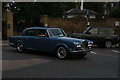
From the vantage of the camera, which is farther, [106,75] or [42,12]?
[42,12]

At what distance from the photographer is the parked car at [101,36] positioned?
16.1 metres

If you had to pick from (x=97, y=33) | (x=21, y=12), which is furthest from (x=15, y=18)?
(x=97, y=33)

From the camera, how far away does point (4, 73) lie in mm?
6582

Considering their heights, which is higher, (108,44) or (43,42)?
(43,42)

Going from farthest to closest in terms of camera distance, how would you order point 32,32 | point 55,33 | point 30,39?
point 32,32 < point 30,39 < point 55,33

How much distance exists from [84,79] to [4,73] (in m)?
2.59

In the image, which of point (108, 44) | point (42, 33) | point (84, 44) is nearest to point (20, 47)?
point (42, 33)

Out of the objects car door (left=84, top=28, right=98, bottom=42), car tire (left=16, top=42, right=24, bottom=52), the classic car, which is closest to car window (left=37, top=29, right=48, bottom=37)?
the classic car

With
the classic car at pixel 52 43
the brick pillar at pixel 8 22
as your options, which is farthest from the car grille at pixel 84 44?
the brick pillar at pixel 8 22

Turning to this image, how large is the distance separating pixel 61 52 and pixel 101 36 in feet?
23.4

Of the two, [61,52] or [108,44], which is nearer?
[61,52]

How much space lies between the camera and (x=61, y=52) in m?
9.77

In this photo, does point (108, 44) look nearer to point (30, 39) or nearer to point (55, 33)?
point (55, 33)

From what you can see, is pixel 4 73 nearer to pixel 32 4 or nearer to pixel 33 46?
pixel 33 46
